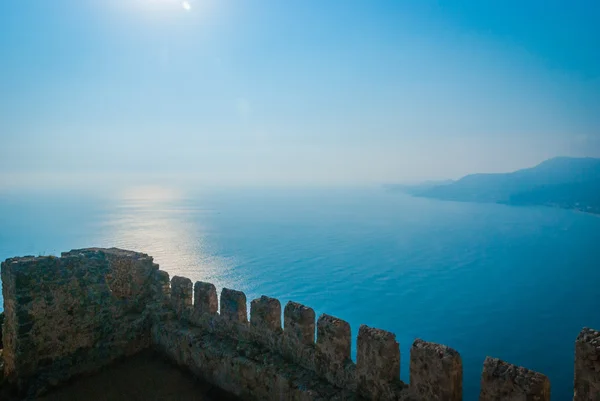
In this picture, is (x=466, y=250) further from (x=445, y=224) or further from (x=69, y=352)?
(x=69, y=352)

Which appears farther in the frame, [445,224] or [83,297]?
[445,224]

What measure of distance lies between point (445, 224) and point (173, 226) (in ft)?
221

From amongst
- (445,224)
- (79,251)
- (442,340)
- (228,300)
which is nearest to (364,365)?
(228,300)

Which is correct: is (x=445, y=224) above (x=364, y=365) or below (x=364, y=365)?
below

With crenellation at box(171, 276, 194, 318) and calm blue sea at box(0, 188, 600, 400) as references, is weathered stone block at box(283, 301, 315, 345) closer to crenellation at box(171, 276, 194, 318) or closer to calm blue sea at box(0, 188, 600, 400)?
crenellation at box(171, 276, 194, 318)

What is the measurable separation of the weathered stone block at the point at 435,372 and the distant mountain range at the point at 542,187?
123 metres

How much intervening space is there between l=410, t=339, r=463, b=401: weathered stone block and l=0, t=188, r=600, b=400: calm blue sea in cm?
2864

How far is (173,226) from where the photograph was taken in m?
87.3

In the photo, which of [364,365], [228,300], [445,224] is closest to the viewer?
[364,365]

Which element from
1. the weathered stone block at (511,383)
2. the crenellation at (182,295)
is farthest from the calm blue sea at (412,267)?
the weathered stone block at (511,383)

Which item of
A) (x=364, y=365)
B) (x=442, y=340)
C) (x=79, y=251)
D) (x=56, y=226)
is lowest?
(x=442, y=340)

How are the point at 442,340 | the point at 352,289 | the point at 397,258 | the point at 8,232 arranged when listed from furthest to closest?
the point at 8,232
the point at 397,258
the point at 352,289
the point at 442,340

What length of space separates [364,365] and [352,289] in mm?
46194

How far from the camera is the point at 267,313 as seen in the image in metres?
5.14
